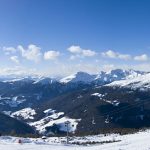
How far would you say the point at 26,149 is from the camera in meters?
50.4

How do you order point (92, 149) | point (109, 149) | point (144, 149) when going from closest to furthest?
point (144, 149) < point (109, 149) < point (92, 149)

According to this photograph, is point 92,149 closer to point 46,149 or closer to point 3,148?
point 46,149

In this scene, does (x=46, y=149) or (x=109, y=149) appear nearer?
(x=109, y=149)

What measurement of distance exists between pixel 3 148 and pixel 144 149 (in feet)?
63.7

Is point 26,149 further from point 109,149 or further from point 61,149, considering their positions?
point 109,149

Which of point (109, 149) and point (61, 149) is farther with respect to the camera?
point (61, 149)

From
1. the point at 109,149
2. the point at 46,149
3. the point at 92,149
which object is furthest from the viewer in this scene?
the point at 46,149

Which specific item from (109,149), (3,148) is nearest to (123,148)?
(109,149)

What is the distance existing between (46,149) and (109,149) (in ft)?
35.1

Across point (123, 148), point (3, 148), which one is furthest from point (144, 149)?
point (3, 148)

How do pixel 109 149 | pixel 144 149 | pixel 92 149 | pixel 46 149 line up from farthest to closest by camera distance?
pixel 46 149, pixel 92 149, pixel 109 149, pixel 144 149

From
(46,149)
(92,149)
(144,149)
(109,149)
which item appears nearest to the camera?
(144,149)

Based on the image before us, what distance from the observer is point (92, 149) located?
4806cm

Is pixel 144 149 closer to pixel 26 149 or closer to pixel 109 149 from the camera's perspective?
pixel 109 149
